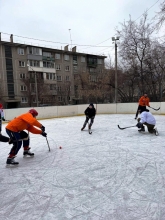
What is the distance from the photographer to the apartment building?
1030 inches

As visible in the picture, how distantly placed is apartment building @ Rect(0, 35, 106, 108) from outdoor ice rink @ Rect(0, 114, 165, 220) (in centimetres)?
2075

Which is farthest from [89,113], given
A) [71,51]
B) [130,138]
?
[71,51]

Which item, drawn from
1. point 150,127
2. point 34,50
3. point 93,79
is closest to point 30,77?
point 34,50

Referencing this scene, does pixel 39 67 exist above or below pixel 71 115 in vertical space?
above

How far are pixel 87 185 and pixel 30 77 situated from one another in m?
26.8

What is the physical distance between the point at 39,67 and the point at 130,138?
84.1 ft

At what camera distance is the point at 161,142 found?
5039 millimetres

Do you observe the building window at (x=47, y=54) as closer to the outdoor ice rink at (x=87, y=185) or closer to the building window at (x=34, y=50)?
the building window at (x=34, y=50)

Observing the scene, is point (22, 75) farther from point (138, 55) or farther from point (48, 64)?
point (138, 55)

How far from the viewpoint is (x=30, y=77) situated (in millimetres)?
27469

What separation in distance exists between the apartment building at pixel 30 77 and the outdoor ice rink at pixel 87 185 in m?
20.8

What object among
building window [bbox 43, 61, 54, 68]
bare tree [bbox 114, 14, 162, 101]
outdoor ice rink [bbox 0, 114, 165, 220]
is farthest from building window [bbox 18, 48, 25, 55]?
outdoor ice rink [bbox 0, 114, 165, 220]

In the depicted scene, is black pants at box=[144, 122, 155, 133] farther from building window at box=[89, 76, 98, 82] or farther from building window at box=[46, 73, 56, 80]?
building window at box=[46, 73, 56, 80]

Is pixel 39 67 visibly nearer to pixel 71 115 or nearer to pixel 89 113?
pixel 71 115
